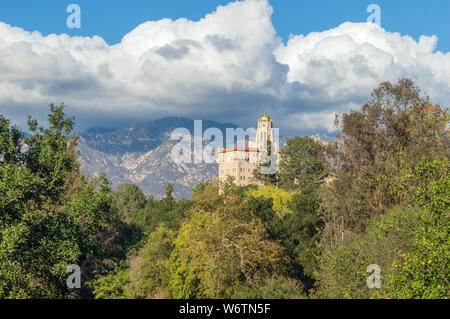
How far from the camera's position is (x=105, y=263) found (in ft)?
158

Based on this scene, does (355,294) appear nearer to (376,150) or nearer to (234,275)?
(234,275)

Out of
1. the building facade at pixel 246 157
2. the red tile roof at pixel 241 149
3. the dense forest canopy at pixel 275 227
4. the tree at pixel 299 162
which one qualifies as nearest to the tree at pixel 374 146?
the dense forest canopy at pixel 275 227

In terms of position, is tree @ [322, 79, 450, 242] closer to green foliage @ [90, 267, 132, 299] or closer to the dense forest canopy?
the dense forest canopy

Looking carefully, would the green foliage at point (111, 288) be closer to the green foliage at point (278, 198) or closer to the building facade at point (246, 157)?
the green foliage at point (278, 198)

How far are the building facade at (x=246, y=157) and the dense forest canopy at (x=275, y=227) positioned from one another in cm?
7993

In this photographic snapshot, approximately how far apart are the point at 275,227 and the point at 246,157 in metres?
107

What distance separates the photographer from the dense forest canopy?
16.8 m

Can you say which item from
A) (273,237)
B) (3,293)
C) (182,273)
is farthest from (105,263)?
(3,293)

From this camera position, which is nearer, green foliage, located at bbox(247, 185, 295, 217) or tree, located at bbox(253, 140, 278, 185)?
green foliage, located at bbox(247, 185, 295, 217)

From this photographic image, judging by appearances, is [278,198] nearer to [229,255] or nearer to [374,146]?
[374,146]

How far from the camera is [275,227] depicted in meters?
41.2

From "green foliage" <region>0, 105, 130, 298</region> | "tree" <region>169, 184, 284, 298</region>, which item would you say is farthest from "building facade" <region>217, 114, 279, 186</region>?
"green foliage" <region>0, 105, 130, 298</region>

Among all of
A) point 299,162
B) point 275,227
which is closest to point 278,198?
point 275,227

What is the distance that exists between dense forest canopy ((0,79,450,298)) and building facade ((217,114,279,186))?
79.9 m
